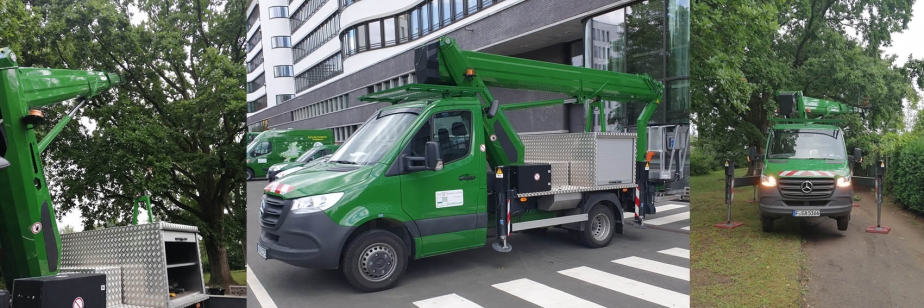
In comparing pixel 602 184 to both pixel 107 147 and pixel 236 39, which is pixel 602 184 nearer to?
pixel 236 39

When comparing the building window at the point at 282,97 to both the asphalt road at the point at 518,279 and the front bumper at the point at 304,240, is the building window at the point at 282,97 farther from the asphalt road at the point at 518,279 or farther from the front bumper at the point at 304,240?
the front bumper at the point at 304,240

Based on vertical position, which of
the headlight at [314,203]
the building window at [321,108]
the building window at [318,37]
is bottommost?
the headlight at [314,203]

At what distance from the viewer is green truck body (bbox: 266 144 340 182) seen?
201 cm

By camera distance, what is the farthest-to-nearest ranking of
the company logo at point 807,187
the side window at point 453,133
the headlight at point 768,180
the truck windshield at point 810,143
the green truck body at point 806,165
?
1. the company logo at point 807,187
2. the headlight at point 768,180
3. the truck windshield at point 810,143
4. the green truck body at point 806,165
5. the side window at point 453,133

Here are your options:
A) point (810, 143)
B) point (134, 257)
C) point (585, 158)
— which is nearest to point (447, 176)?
point (585, 158)

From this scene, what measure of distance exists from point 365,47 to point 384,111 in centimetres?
47

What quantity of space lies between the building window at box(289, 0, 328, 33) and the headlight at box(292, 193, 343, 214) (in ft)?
2.40

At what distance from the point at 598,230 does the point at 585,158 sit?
0.75 m

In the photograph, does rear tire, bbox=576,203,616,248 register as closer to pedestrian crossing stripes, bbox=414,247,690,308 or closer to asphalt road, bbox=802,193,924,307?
pedestrian crossing stripes, bbox=414,247,690,308

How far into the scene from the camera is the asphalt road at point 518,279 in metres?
1.93

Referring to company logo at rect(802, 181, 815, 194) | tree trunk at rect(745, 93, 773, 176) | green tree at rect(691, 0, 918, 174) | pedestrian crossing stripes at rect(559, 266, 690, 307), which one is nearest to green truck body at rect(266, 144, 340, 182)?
pedestrian crossing stripes at rect(559, 266, 690, 307)

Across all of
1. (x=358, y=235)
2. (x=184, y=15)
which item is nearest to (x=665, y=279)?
(x=358, y=235)

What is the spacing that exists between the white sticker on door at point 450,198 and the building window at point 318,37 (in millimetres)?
1122

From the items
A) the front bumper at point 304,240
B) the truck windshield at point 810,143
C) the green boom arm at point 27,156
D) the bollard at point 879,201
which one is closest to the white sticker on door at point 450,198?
the front bumper at point 304,240
